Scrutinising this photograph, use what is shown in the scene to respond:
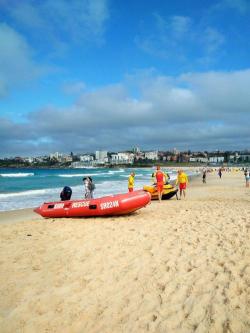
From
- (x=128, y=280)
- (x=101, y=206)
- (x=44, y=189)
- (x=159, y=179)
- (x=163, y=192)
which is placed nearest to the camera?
(x=128, y=280)

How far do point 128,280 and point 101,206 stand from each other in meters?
5.44

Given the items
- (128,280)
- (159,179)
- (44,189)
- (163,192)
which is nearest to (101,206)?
(159,179)

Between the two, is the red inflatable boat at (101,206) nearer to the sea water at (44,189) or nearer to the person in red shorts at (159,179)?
the person in red shorts at (159,179)

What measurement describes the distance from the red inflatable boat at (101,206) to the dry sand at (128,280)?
6.27 ft

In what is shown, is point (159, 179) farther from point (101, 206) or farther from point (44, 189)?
point (44, 189)

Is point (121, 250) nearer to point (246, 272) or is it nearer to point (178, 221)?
point (246, 272)

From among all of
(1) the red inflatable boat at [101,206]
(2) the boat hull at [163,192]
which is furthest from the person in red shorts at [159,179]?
(1) the red inflatable boat at [101,206]

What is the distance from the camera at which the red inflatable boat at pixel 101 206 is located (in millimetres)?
10250

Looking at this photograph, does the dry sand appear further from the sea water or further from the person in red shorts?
the sea water

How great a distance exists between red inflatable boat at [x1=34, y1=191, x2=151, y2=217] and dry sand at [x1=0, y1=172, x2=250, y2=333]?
6.27 feet

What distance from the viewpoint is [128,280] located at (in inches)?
192

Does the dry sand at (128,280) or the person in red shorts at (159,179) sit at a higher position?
the person in red shorts at (159,179)

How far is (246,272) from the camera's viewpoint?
4.74 meters

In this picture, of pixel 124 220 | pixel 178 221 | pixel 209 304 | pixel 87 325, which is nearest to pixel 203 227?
pixel 178 221
